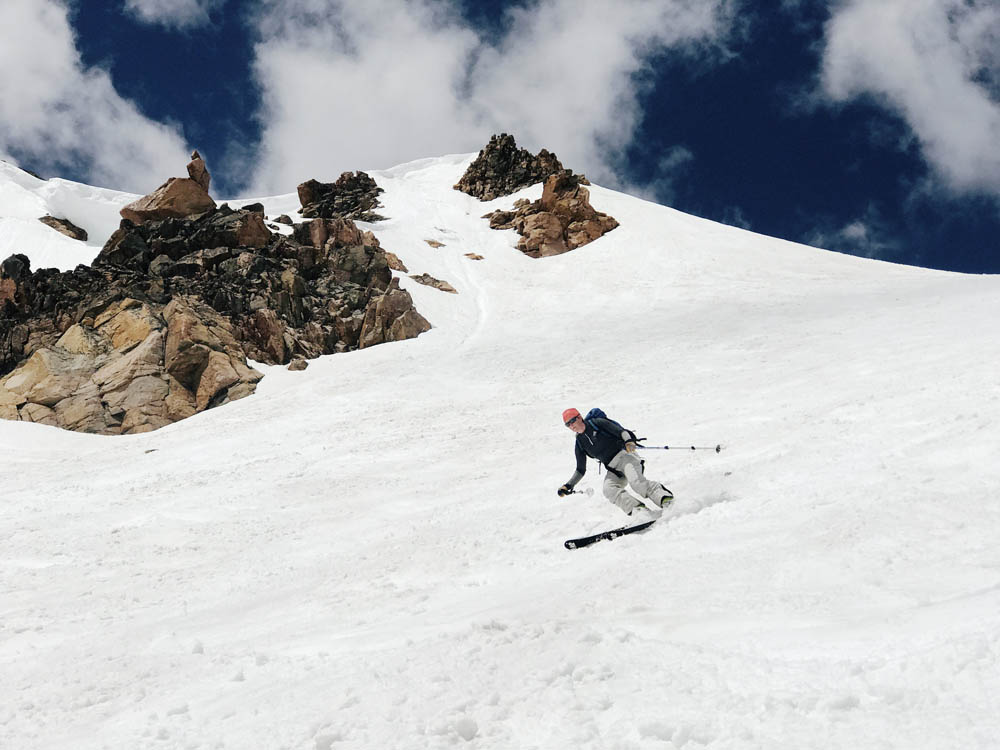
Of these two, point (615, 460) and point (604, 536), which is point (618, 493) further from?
point (604, 536)

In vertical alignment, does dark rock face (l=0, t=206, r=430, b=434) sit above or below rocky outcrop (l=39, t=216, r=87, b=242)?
below

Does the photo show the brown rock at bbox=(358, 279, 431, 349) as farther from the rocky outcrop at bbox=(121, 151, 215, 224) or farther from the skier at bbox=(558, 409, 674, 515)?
the skier at bbox=(558, 409, 674, 515)

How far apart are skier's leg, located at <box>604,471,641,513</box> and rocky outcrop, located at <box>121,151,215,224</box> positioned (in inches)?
1665

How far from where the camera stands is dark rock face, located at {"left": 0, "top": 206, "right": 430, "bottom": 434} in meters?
25.5

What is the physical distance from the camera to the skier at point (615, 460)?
316 inches

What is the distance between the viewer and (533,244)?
50781 millimetres

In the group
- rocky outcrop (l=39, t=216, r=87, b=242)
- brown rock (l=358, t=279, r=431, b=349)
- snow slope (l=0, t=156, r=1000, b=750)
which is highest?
rocky outcrop (l=39, t=216, r=87, b=242)

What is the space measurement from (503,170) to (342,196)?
1959 centimetres

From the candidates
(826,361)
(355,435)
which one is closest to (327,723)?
(355,435)

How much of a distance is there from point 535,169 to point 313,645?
75090 millimetres

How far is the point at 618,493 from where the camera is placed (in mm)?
8297

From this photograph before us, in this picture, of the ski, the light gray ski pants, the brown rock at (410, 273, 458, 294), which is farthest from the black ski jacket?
the brown rock at (410, 273, 458, 294)

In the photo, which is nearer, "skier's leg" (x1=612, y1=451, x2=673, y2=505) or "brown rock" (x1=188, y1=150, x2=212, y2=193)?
"skier's leg" (x1=612, y1=451, x2=673, y2=505)

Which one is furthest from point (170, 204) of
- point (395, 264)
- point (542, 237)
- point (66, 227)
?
point (542, 237)
